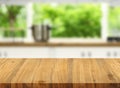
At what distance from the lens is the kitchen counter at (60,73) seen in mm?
1083

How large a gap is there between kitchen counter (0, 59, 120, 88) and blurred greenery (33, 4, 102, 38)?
247 centimetres

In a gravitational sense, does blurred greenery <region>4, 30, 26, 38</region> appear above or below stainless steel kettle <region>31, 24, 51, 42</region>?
below

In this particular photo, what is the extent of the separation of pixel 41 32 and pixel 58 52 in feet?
1.27

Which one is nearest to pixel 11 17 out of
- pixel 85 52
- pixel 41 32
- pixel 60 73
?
pixel 41 32

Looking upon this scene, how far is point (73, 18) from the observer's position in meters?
4.06

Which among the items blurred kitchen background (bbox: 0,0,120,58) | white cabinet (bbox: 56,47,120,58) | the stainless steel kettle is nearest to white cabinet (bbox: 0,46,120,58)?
white cabinet (bbox: 56,47,120,58)

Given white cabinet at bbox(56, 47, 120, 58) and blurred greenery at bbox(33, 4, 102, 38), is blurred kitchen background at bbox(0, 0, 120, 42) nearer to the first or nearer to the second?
blurred greenery at bbox(33, 4, 102, 38)

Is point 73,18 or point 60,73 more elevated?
point 60,73

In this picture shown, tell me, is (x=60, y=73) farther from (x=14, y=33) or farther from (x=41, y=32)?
(x=14, y=33)

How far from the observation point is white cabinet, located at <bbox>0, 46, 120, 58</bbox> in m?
3.60

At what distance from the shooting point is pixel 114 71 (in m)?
1.31

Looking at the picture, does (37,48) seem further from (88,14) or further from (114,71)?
(114,71)

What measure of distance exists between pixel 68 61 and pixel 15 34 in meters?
2.63

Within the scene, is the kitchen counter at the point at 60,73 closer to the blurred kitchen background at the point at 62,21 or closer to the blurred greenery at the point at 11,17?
the blurred kitchen background at the point at 62,21
